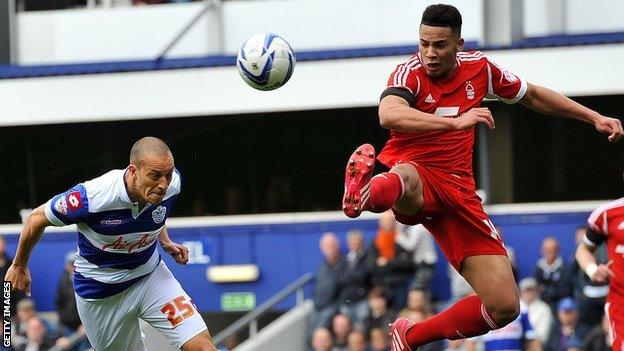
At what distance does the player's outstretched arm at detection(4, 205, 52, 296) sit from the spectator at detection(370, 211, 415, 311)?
19.0ft

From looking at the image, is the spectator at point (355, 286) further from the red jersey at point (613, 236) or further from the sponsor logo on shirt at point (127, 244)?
the sponsor logo on shirt at point (127, 244)

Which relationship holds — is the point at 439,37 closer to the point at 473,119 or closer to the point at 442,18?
the point at 442,18

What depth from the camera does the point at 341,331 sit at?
13.4 m

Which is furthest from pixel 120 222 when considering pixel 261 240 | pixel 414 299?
pixel 261 240

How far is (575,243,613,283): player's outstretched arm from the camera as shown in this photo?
9.34m

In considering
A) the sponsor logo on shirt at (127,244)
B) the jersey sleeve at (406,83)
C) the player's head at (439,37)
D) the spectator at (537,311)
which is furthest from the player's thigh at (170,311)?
the spectator at (537,311)

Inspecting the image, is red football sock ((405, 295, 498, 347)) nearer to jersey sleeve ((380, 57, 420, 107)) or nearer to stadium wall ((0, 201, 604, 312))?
jersey sleeve ((380, 57, 420, 107))

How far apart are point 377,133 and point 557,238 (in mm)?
2517

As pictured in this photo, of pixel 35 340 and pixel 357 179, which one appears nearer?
pixel 357 179

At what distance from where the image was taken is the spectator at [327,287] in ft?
45.1

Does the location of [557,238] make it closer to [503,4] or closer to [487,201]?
[487,201]

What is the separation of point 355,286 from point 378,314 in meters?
0.50

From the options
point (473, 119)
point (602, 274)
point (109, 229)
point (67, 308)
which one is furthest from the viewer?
point (67, 308)

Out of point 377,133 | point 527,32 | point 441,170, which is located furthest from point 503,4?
point 441,170
